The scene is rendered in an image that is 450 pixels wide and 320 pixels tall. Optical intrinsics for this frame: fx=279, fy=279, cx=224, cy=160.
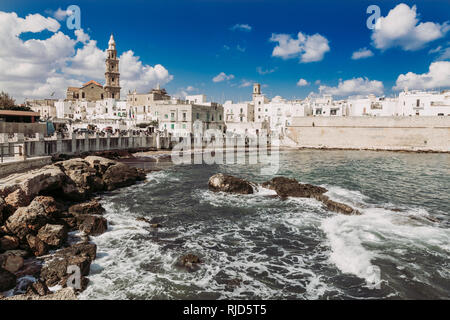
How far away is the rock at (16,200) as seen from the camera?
1089 cm

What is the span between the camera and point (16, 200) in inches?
437

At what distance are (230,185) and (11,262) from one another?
1203cm

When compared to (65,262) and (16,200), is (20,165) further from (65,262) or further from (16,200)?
(65,262)

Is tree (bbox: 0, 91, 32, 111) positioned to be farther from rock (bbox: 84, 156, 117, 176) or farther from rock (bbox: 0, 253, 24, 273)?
rock (bbox: 0, 253, 24, 273)

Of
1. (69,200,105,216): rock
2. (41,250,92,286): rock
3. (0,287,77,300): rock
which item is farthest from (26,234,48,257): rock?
(69,200,105,216): rock

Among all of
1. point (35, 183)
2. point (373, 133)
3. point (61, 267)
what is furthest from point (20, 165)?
point (373, 133)

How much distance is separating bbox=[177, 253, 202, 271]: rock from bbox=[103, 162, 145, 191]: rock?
11.3 metres

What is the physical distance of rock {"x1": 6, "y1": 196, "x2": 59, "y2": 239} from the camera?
366 inches

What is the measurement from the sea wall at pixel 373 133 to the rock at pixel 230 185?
38711 millimetres

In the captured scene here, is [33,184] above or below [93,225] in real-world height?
above

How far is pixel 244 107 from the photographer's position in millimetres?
74438

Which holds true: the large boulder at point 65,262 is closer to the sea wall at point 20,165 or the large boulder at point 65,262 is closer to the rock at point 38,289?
the rock at point 38,289

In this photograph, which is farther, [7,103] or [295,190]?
[7,103]
